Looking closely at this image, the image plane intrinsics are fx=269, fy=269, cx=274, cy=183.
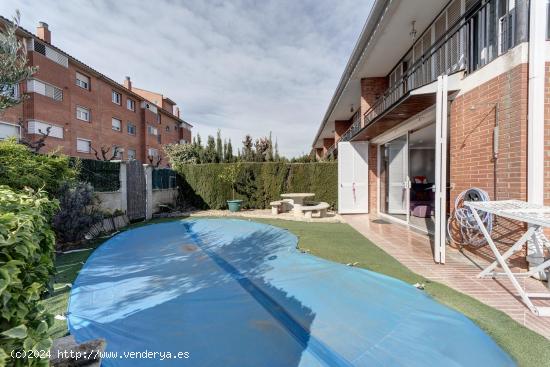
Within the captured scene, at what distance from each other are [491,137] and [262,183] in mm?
10459

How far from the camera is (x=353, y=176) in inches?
453

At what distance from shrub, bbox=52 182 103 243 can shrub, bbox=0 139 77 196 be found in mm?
526

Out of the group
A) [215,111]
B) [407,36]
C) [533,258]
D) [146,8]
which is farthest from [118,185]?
[215,111]

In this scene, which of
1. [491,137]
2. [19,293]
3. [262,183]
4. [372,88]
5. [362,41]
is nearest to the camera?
[19,293]

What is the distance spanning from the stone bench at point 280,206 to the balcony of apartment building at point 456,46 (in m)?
5.02

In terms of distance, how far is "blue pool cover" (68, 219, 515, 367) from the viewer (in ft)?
7.91

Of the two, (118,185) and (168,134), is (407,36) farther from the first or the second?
(168,134)

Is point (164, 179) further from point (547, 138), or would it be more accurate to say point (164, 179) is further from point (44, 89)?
point (547, 138)

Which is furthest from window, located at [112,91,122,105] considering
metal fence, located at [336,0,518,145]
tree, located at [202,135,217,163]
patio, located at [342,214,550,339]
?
metal fence, located at [336,0,518,145]

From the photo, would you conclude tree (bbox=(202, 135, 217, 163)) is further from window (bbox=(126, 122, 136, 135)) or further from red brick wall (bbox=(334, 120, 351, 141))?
window (bbox=(126, 122, 136, 135))

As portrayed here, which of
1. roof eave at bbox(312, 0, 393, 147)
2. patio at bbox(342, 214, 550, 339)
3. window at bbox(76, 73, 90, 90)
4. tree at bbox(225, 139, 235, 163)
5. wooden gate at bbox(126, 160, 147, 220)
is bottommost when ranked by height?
patio at bbox(342, 214, 550, 339)

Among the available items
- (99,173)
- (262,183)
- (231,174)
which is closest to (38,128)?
(99,173)

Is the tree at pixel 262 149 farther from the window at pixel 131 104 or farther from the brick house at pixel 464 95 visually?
the window at pixel 131 104

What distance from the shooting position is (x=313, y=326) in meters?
2.84
